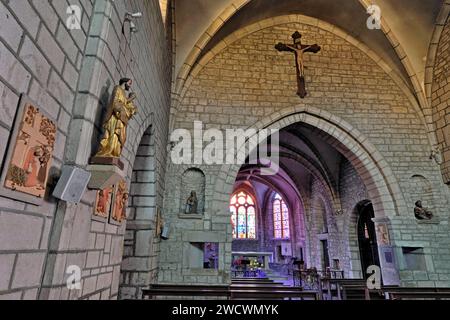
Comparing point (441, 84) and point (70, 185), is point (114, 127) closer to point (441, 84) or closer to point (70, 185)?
point (70, 185)

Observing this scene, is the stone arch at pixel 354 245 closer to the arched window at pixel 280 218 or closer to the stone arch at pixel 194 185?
the stone arch at pixel 194 185

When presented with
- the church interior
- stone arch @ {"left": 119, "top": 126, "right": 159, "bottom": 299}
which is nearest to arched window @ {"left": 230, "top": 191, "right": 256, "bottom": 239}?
the church interior

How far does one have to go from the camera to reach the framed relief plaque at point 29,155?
128cm

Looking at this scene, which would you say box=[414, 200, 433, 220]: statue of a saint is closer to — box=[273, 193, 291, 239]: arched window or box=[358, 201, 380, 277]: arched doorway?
box=[358, 201, 380, 277]: arched doorway

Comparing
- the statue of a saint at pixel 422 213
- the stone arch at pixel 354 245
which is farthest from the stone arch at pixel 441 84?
the stone arch at pixel 354 245

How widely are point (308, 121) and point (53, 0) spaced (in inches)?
246

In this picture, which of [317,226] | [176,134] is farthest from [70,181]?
[317,226]

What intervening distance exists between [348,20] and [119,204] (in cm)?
781

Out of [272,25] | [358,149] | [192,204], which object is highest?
[272,25]

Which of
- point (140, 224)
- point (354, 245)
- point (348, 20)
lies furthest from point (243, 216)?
point (140, 224)

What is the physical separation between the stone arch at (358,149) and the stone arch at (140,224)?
2428mm

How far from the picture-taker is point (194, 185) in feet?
21.0

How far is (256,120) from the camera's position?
6.80 meters
